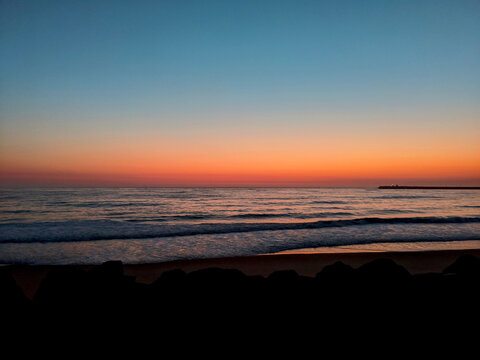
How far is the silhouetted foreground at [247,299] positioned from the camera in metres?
2.77

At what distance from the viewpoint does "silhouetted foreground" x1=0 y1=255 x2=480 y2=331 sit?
277 cm

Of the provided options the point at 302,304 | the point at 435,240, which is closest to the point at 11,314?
the point at 302,304

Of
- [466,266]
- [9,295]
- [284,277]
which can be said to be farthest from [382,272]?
[9,295]

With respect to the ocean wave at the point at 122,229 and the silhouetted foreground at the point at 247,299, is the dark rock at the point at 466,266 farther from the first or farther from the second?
the ocean wave at the point at 122,229

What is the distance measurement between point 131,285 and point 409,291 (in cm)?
295

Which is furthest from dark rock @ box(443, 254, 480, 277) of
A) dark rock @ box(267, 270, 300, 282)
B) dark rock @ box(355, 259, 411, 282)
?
dark rock @ box(267, 270, 300, 282)

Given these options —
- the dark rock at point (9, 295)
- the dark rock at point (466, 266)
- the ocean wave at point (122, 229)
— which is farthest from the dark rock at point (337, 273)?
the ocean wave at point (122, 229)

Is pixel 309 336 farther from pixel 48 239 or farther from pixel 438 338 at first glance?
pixel 48 239

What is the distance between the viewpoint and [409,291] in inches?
118

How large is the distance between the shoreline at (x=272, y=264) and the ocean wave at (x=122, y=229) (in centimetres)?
479

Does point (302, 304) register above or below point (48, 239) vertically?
above

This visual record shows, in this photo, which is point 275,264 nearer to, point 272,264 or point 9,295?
point 272,264

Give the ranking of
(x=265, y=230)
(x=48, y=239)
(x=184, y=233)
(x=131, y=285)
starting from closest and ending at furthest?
(x=131, y=285) → (x=48, y=239) → (x=184, y=233) → (x=265, y=230)

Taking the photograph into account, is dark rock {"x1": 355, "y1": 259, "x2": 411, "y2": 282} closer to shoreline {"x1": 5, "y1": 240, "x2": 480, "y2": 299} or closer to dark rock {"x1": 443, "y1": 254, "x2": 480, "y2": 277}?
dark rock {"x1": 443, "y1": 254, "x2": 480, "y2": 277}
